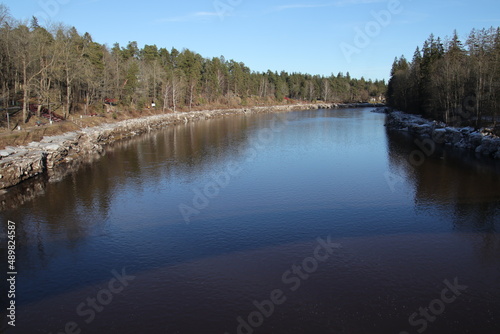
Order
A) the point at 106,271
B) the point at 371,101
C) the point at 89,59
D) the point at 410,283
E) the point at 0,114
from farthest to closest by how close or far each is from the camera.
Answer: the point at 371,101 < the point at 89,59 < the point at 0,114 < the point at 106,271 < the point at 410,283

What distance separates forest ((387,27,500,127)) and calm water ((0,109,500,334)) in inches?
666

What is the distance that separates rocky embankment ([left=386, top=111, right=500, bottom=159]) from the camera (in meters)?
39.3

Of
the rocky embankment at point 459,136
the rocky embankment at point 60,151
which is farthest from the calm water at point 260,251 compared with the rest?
the rocky embankment at point 459,136

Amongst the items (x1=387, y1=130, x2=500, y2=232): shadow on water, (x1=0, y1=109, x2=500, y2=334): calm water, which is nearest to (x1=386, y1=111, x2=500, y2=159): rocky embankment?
(x1=387, y1=130, x2=500, y2=232): shadow on water

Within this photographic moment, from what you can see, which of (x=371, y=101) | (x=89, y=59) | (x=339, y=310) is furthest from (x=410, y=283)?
(x=371, y=101)

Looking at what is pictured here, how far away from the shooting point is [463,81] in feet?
164

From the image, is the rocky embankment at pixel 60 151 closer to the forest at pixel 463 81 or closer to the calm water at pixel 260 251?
the calm water at pixel 260 251

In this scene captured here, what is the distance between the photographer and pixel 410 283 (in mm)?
14953

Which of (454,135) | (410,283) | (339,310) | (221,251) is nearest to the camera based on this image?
(339,310)

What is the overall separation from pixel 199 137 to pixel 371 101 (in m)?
150

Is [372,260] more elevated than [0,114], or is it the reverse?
[0,114]

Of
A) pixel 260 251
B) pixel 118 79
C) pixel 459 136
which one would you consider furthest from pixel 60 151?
pixel 459 136

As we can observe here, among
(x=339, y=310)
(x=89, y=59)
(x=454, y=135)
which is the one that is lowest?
(x=339, y=310)

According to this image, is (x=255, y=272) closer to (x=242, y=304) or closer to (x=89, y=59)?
(x=242, y=304)
